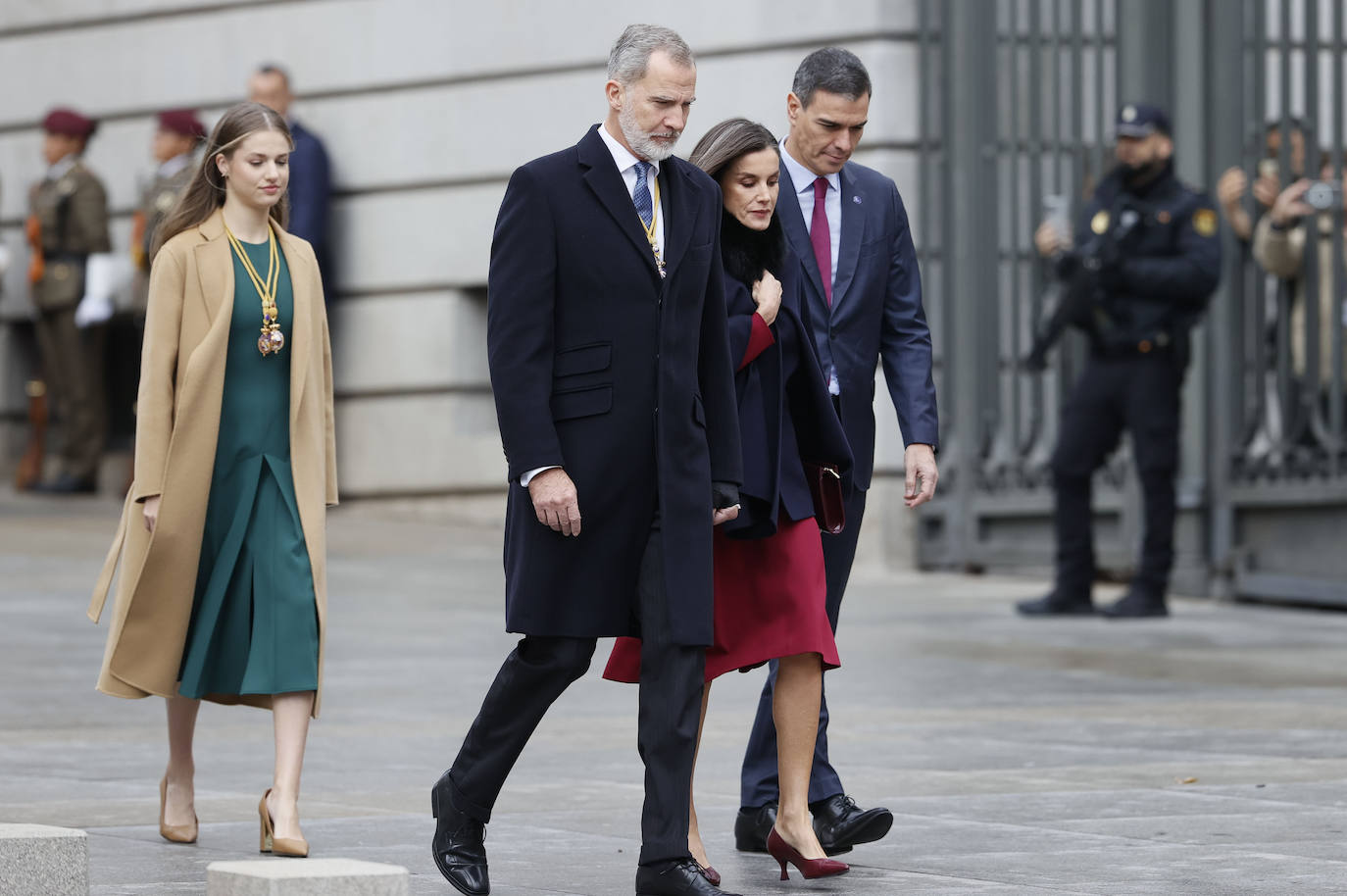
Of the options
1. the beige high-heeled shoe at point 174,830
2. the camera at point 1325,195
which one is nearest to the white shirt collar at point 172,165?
the camera at point 1325,195

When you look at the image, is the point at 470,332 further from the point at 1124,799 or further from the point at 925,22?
the point at 1124,799

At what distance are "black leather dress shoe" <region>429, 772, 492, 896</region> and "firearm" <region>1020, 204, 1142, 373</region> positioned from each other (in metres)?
7.03

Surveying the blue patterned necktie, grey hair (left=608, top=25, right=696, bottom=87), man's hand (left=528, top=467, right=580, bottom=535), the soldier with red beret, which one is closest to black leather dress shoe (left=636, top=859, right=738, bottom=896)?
man's hand (left=528, top=467, right=580, bottom=535)

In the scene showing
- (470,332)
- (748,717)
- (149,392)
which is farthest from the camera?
(470,332)

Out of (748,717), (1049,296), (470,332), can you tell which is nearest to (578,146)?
(748,717)

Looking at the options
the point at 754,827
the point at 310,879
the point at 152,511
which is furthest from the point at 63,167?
the point at 310,879

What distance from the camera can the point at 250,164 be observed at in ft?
21.5

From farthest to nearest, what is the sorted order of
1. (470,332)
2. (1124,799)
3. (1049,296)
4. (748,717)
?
(470,332), (1049,296), (748,717), (1124,799)

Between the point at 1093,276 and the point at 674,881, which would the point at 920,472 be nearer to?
the point at 674,881

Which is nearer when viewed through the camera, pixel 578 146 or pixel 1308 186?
pixel 578 146

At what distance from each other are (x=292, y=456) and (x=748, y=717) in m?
2.82

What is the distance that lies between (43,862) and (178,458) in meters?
1.68

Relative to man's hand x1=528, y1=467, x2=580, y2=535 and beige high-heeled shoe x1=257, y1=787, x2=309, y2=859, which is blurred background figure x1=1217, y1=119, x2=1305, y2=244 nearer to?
beige high-heeled shoe x1=257, y1=787, x2=309, y2=859

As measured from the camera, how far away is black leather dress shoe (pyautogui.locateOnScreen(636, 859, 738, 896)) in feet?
17.7
